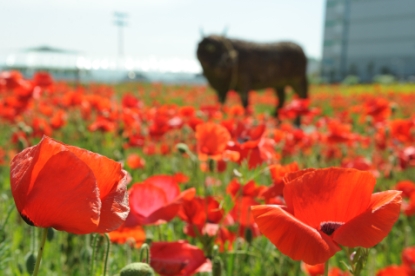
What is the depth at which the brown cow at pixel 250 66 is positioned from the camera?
7473mm

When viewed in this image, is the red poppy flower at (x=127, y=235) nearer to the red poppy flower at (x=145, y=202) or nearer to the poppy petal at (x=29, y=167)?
the red poppy flower at (x=145, y=202)

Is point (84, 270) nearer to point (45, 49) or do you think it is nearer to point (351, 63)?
point (45, 49)

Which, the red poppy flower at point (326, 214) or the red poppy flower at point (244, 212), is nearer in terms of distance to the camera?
the red poppy flower at point (326, 214)

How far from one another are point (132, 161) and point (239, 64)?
5892 mm

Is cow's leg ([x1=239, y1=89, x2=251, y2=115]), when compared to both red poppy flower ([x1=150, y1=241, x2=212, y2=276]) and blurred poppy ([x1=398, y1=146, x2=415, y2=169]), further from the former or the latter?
red poppy flower ([x1=150, y1=241, x2=212, y2=276])

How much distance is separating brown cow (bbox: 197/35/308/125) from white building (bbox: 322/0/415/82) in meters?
39.8

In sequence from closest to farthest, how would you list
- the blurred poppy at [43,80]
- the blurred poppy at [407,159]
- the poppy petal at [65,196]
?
the poppy petal at [65,196] < the blurred poppy at [407,159] < the blurred poppy at [43,80]

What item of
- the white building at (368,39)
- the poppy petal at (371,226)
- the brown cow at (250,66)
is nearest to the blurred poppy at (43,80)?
the brown cow at (250,66)

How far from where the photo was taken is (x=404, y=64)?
4831 cm

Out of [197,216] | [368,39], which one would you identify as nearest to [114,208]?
[197,216]

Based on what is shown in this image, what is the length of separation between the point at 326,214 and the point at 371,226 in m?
0.09

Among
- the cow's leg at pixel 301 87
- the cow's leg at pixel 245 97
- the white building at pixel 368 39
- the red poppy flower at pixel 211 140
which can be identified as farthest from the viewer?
the white building at pixel 368 39

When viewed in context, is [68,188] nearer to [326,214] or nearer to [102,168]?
[102,168]


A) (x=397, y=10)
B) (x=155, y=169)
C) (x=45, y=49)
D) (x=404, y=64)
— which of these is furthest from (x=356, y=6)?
(x=155, y=169)
